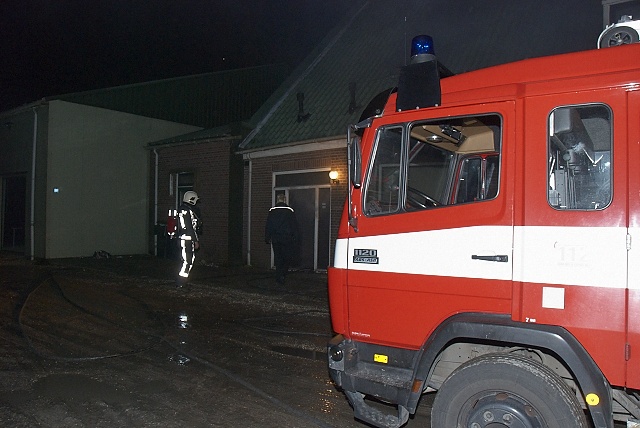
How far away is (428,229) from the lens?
3.85 m

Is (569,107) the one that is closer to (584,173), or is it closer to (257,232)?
(584,173)

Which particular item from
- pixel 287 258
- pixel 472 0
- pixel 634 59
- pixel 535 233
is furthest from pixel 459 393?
pixel 472 0

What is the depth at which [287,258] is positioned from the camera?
41.3 ft

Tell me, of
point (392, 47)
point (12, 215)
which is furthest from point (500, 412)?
point (12, 215)

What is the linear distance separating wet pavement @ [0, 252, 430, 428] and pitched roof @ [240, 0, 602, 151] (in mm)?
5107

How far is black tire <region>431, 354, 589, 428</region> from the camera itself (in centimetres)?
324

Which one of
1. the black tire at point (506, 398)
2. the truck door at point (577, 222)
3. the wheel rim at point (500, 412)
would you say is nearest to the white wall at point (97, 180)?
the black tire at point (506, 398)

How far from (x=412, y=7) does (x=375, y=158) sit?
49.4 ft

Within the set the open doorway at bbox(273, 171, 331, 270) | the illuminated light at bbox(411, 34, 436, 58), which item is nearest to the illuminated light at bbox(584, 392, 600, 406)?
the illuminated light at bbox(411, 34, 436, 58)

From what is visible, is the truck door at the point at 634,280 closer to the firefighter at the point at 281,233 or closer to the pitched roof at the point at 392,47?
the pitched roof at the point at 392,47

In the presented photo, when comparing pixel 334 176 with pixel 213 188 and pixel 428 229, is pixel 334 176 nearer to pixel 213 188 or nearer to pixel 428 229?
pixel 213 188

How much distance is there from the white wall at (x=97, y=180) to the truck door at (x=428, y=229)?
16149 mm

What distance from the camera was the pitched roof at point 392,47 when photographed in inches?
514

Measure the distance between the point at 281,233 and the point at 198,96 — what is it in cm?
1277
